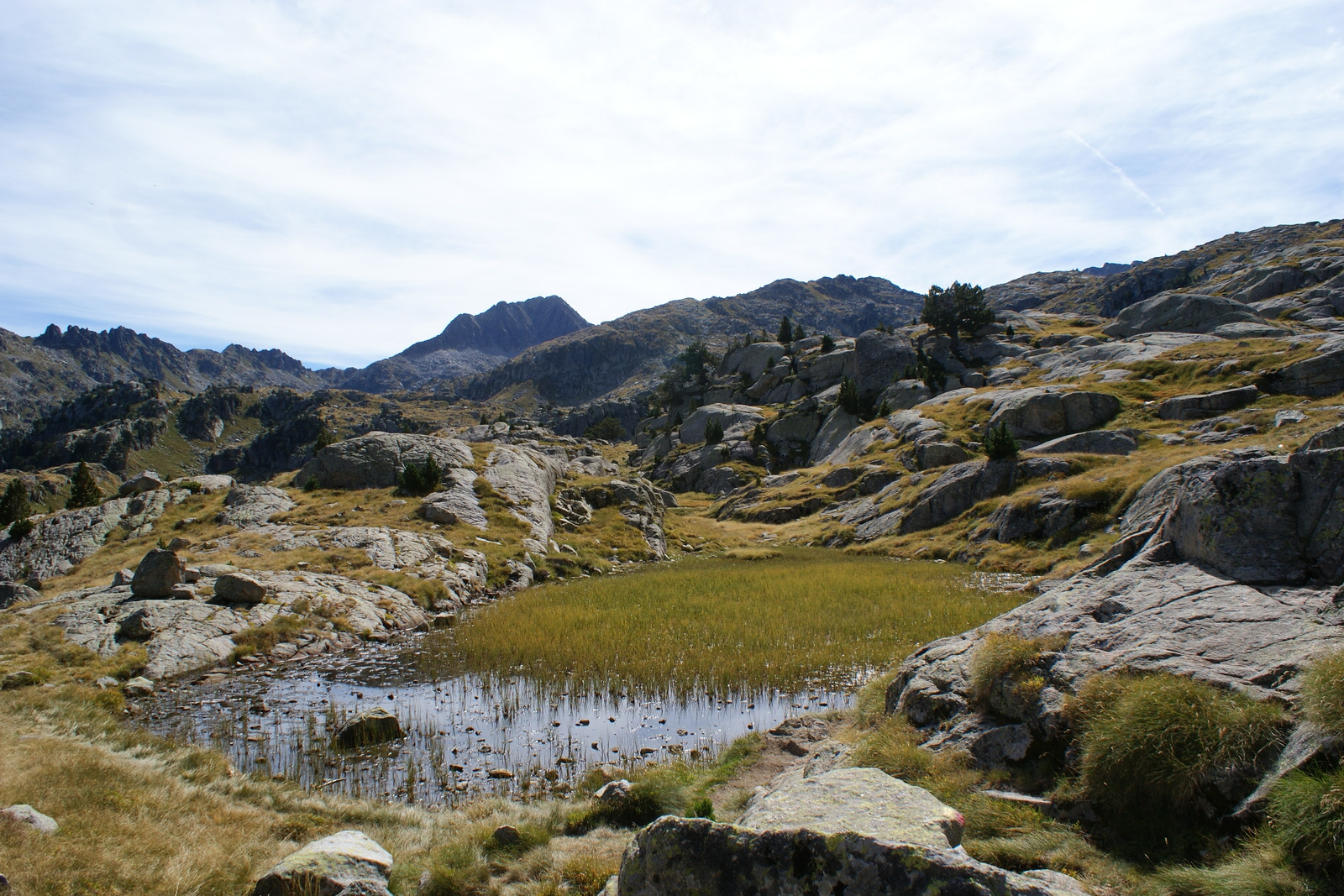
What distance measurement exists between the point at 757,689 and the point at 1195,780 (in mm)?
11720

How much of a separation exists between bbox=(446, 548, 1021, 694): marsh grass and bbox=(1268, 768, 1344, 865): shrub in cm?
1253

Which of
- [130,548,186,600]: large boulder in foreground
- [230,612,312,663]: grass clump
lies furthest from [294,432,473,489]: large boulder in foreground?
[230,612,312,663]: grass clump

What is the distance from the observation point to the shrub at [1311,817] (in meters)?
5.55

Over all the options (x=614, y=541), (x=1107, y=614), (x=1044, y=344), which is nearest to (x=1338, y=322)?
(x=1044, y=344)

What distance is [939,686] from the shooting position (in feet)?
41.8

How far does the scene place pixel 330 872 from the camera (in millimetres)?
7652

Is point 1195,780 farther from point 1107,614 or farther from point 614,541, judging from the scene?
point 614,541

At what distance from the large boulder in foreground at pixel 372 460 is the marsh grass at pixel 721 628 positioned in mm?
21843

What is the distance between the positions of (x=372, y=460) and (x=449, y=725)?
41.4 metres

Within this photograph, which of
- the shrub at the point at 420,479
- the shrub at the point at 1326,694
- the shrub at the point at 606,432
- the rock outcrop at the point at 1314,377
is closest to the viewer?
the shrub at the point at 1326,694

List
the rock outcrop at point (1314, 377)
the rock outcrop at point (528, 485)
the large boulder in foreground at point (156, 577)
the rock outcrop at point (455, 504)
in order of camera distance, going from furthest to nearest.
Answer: the rock outcrop at point (1314, 377)
the rock outcrop at point (528, 485)
the rock outcrop at point (455, 504)
the large boulder in foreground at point (156, 577)

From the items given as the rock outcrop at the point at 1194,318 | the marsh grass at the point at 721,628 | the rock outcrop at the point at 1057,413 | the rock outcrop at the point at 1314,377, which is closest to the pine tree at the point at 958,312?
the rock outcrop at the point at 1194,318

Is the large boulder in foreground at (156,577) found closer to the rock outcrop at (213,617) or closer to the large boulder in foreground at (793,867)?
the rock outcrop at (213,617)

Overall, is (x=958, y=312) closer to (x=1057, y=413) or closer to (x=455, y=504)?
(x=1057, y=413)
